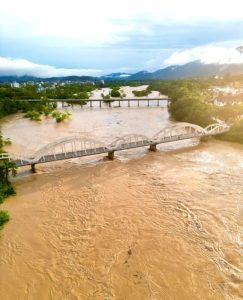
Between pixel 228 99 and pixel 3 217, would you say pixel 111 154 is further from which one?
pixel 228 99

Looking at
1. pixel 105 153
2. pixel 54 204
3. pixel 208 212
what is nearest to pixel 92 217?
pixel 54 204

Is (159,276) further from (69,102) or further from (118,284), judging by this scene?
A: (69,102)

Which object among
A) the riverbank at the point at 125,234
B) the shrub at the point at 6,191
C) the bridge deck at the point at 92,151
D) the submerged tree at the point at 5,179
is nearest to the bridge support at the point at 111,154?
the bridge deck at the point at 92,151

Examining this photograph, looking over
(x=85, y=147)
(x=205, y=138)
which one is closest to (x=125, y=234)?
(x=85, y=147)

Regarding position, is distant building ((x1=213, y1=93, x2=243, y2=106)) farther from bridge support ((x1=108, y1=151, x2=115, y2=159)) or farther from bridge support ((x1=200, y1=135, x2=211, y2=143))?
bridge support ((x1=108, y1=151, x2=115, y2=159))

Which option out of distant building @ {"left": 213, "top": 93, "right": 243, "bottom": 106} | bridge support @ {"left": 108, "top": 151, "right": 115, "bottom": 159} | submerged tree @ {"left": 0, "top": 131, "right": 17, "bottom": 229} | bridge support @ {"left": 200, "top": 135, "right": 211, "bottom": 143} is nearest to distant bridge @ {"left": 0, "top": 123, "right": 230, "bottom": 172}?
bridge support @ {"left": 108, "top": 151, "right": 115, "bottom": 159}

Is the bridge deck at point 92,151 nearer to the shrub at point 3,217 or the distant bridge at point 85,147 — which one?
the distant bridge at point 85,147

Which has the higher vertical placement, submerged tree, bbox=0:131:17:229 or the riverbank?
submerged tree, bbox=0:131:17:229

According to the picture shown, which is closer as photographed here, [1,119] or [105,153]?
[105,153]
